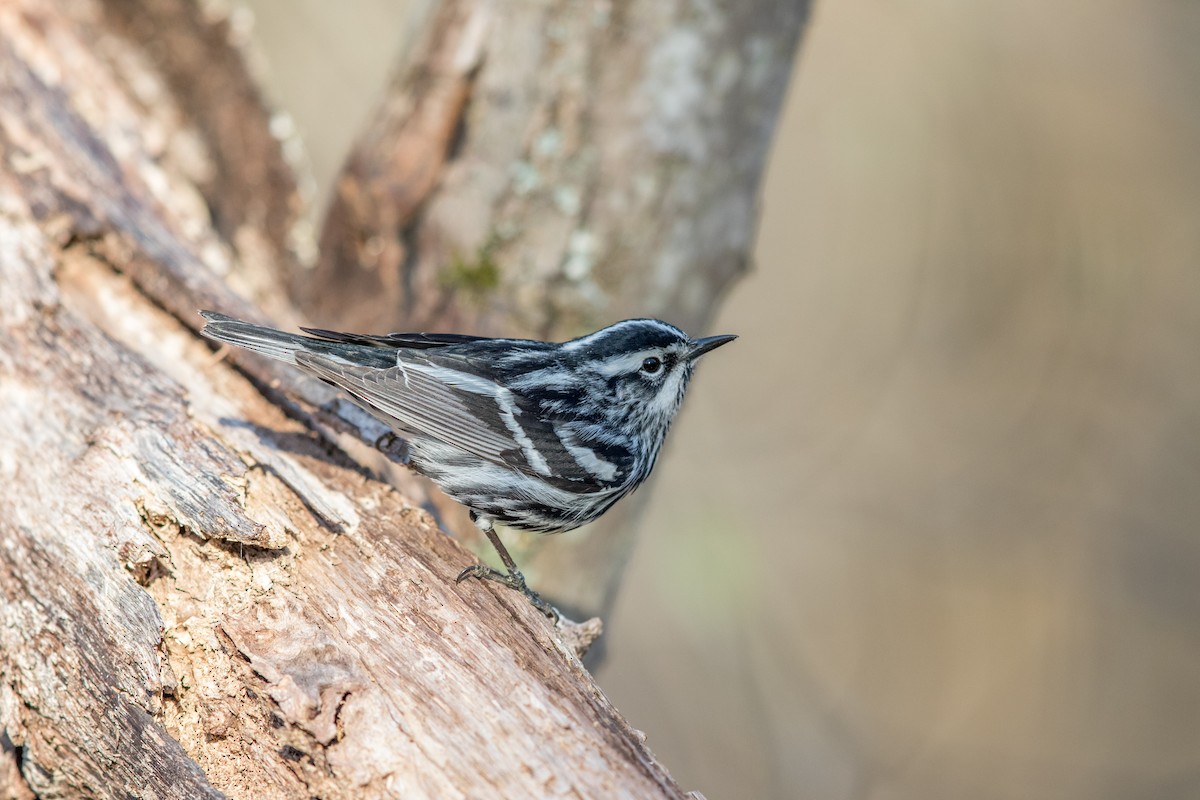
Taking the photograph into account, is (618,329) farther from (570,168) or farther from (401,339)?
(570,168)

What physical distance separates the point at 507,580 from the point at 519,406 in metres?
0.82

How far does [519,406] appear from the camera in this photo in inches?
160

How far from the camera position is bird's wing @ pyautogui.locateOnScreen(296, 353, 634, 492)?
3793 mm

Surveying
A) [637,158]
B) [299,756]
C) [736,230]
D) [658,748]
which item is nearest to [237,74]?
[637,158]

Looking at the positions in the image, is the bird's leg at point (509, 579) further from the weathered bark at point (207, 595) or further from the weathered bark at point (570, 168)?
the weathered bark at point (570, 168)

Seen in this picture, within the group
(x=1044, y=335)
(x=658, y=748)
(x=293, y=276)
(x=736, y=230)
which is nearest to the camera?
(x=736, y=230)

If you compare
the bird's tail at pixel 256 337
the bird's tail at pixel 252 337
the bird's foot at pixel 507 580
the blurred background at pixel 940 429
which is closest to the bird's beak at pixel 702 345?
the bird's foot at pixel 507 580

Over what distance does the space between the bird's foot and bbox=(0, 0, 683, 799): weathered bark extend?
4 centimetres

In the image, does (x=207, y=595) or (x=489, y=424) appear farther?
(x=489, y=424)

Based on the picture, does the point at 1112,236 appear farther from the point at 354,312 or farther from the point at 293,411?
the point at 293,411

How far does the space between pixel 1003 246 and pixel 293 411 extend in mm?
7358

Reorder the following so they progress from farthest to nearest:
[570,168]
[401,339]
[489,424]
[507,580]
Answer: [570,168], [401,339], [489,424], [507,580]

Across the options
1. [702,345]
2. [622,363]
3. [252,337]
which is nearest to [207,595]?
[252,337]

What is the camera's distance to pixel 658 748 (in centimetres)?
736
